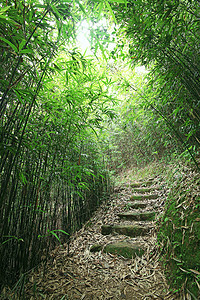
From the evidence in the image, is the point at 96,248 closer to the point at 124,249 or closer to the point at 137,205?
the point at 124,249

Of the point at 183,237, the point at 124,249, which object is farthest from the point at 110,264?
the point at 183,237

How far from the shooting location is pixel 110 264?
1632 millimetres

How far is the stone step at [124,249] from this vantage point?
1688 mm

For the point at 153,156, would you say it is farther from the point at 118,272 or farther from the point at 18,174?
the point at 18,174

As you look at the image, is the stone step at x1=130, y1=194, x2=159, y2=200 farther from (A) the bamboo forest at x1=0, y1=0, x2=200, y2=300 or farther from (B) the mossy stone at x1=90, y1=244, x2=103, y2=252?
(B) the mossy stone at x1=90, y1=244, x2=103, y2=252

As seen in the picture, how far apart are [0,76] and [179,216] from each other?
171 cm

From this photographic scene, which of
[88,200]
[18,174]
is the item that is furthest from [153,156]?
[18,174]

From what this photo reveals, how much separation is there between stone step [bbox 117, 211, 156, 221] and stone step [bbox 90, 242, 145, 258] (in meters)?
0.49

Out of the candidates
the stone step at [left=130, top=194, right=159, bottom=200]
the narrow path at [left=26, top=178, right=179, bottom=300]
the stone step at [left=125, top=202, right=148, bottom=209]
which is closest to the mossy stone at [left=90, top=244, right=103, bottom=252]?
the narrow path at [left=26, top=178, right=179, bottom=300]

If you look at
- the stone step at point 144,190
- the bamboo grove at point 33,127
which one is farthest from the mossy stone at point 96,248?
the stone step at point 144,190

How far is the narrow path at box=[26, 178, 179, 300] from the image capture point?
4.07 feet

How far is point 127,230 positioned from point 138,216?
1.06 ft

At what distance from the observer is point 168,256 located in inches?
54.9

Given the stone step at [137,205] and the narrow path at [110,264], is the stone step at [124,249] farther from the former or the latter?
the stone step at [137,205]
